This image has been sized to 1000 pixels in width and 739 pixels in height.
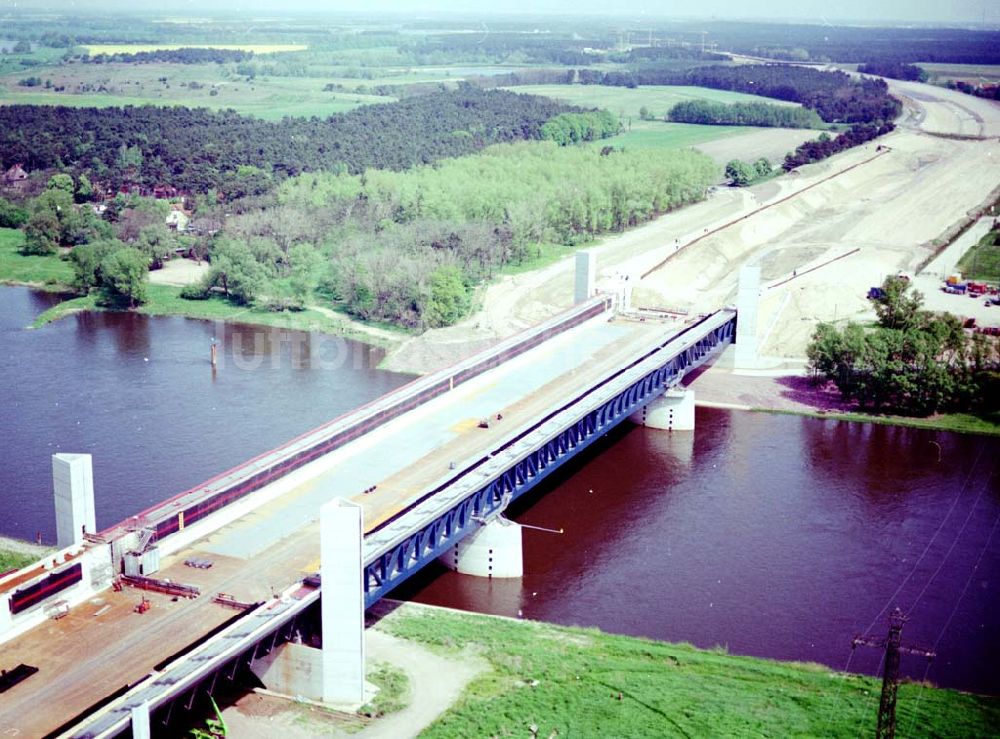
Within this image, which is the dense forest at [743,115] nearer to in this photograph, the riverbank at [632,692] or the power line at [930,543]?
the power line at [930,543]

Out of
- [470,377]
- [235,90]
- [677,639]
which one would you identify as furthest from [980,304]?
[235,90]

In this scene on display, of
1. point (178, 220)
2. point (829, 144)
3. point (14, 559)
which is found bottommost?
point (14, 559)

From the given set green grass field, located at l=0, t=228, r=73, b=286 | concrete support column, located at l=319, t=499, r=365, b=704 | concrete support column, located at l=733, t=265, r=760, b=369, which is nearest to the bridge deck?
concrete support column, located at l=319, t=499, r=365, b=704

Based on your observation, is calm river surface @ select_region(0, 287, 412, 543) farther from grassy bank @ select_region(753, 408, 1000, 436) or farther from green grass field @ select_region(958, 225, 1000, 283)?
green grass field @ select_region(958, 225, 1000, 283)

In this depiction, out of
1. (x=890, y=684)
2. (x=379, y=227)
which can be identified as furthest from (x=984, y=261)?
(x=890, y=684)

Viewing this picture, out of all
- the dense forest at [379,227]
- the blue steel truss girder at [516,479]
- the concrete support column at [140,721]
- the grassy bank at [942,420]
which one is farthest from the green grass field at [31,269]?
the concrete support column at [140,721]

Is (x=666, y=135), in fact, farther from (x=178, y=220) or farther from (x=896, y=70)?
(x=178, y=220)

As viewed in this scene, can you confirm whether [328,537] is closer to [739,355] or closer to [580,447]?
[580,447]
